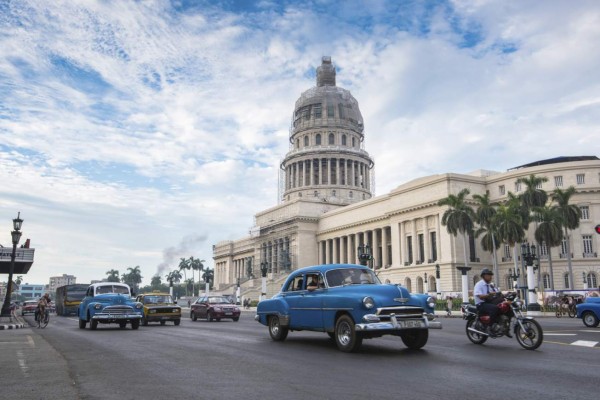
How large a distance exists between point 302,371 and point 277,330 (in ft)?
19.5

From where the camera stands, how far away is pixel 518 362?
9.49m

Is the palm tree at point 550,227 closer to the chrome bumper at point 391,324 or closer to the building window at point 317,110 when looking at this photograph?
the chrome bumper at point 391,324

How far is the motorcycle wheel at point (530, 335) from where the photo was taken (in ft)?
37.2

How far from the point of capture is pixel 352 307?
1116 cm

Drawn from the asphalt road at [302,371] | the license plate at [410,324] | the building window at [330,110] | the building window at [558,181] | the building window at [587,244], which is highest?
the building window at [330,110]

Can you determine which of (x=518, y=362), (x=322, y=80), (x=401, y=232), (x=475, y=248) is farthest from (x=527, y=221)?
(x=322, y=80)

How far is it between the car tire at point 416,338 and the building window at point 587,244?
54.3 m

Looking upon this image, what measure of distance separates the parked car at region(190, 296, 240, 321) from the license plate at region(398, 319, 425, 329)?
20658 millimetres

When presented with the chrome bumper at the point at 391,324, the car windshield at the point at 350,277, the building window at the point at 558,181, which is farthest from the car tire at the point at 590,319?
the building window at the point at 558,181

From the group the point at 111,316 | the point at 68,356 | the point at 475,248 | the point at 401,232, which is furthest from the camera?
the point at 401,232

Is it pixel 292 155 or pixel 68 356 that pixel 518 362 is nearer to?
pixel 68 356

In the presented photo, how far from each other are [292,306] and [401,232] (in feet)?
193

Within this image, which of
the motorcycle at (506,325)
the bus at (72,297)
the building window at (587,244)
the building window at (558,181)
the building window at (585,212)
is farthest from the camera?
the building window at (558,181)

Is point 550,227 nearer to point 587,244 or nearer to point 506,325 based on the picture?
point 587,244
